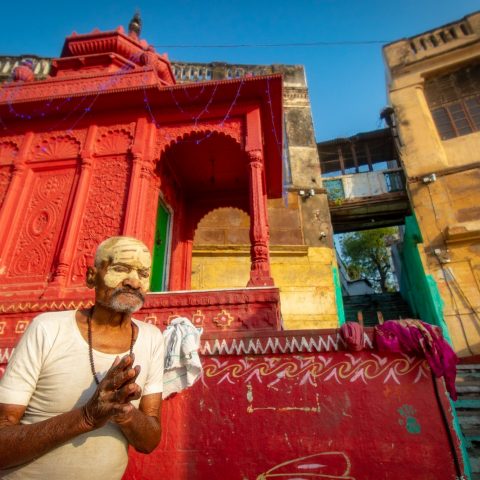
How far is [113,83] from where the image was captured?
6762 millimetres

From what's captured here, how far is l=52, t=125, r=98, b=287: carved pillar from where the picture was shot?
5090mm

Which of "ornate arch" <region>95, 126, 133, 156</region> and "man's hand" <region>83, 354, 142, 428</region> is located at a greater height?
"ornate arch" <region>95, 126, 133, 156</region>

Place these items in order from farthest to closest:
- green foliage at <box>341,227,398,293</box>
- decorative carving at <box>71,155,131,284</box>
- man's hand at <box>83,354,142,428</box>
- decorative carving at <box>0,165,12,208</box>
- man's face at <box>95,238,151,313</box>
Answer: green foliage at <box>341,227,398,293</box> < decorative carving at <box>0,165,12,208</box> < decorative carving at <box>71,155,131,284</box> < man's face at <box>95,238,151,313</box> < man's hand at <box>83,354,142,428</box>

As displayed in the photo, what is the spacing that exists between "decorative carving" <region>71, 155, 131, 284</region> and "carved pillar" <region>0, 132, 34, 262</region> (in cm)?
132

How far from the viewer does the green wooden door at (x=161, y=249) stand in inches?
284

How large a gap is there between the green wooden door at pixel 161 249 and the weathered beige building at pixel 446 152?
7.92 m

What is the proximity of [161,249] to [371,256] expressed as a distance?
20338 millimetres

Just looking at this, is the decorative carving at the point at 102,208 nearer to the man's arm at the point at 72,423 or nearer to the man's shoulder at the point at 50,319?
the man's shoulder at the point at 50,319

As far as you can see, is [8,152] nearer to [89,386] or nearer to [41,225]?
[41,225]

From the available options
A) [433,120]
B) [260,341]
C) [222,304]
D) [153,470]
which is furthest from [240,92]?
[433,120]

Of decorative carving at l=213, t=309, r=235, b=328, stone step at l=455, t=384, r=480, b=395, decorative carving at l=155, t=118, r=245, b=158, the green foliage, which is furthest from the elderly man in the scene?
the green foliage

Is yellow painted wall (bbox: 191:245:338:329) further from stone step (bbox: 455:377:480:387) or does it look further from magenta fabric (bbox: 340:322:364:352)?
magenta fabric (bbox: 340:322:364:352)

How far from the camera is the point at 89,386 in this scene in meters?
1.47

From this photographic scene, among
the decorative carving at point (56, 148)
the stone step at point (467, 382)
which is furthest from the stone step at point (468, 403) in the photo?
the decorative carving at point (56, 148)
